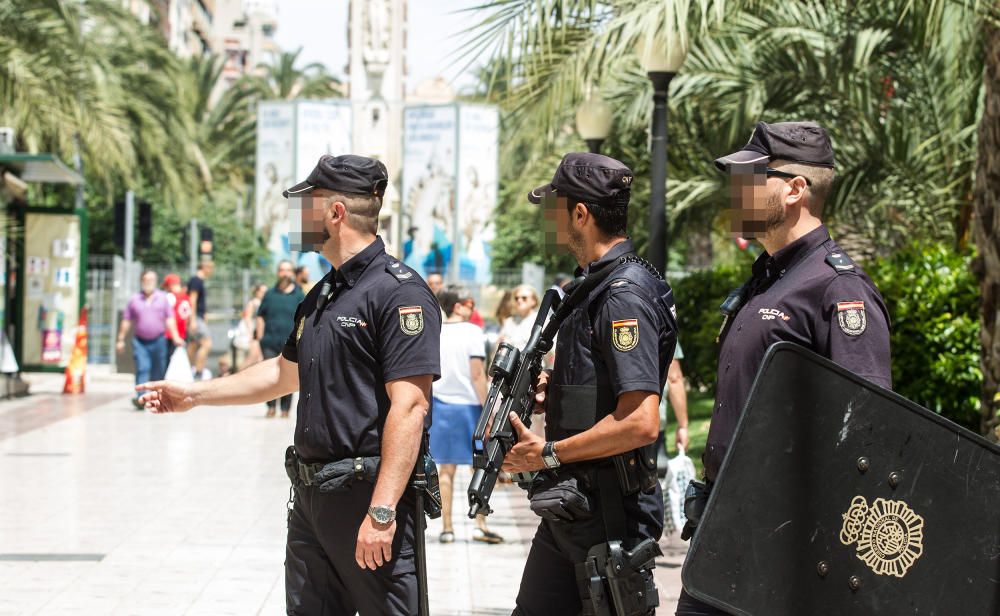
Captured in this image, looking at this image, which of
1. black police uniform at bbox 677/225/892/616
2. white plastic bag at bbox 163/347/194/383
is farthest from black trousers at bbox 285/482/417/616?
white plastic bag at bbox 163/347/194/383

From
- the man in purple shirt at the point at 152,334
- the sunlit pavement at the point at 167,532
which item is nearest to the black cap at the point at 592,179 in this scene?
the sunlit pavement at the point at 167,532

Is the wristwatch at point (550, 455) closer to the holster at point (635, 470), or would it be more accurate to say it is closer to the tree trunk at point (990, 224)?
the holster at point (635, 470)

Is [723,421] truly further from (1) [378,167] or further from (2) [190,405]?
(2) [190,405]

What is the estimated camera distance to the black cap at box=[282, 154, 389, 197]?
12.7 ft

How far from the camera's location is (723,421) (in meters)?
3.21

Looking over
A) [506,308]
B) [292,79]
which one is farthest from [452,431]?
[292,79]

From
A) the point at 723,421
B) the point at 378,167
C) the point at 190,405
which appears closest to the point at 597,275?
the point at 723,421

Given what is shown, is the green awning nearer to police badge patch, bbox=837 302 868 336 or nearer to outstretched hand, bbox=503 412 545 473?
outstretched hand, bbox=503 412 545 473

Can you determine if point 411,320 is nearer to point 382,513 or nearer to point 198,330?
point 382,513

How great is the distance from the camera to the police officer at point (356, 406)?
3684mm

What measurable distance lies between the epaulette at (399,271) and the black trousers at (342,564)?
0.59 meters

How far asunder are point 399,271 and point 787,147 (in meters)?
1.21

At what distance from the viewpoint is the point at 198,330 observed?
20750 mm

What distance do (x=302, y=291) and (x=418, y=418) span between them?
42.5 feet
